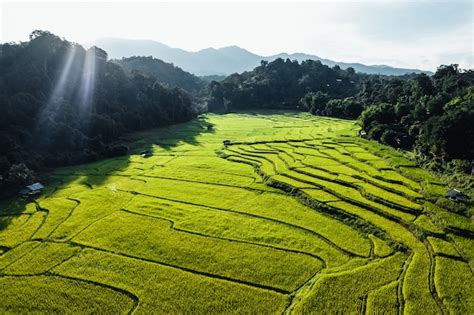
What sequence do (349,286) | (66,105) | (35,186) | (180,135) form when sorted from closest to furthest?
(349,286), (35,186), (66,105), (180,135)

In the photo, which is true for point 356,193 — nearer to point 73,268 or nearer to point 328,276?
point 328,276

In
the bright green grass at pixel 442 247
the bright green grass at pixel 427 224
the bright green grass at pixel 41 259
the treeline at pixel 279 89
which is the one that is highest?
the treeline at pixel 279 89

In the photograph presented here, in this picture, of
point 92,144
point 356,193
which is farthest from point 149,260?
point 92,144

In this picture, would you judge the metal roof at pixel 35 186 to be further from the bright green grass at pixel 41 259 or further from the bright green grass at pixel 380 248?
the bright green grass at pixel 380 248

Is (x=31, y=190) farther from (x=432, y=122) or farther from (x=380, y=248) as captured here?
(x=432, y=122)

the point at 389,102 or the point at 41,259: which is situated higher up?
the point at 389,102

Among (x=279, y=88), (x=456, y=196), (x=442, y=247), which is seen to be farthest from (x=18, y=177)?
(x=279, y=88)

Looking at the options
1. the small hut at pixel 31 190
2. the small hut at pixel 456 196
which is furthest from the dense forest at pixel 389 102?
the small hut at pixel 31 190
